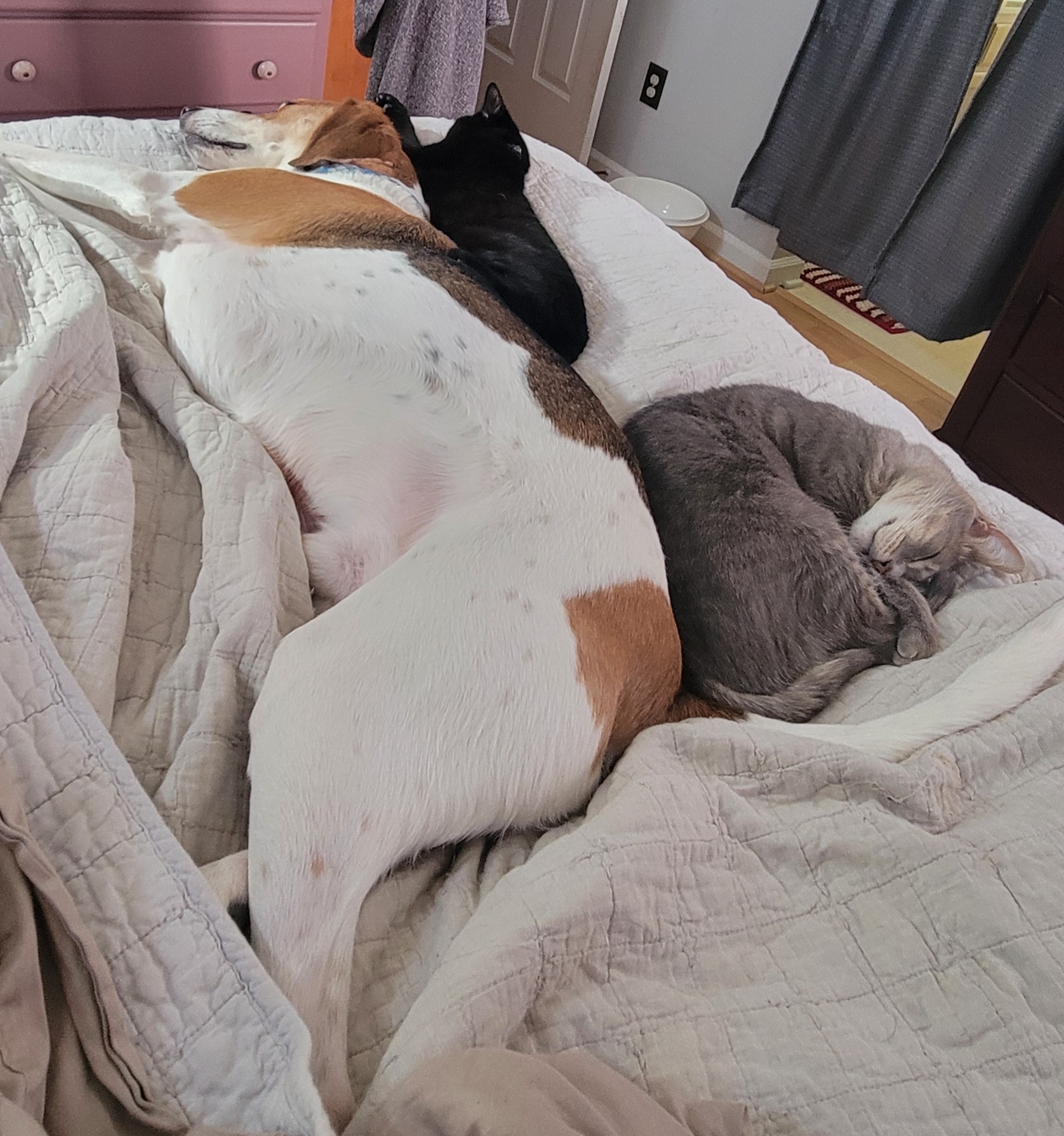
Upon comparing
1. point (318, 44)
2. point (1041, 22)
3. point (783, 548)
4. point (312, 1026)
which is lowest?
point (312, 1026)

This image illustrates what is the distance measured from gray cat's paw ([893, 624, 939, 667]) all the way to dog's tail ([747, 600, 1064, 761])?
11 centimetres

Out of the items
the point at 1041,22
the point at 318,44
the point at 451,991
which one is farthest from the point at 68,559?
the point at 1041,22

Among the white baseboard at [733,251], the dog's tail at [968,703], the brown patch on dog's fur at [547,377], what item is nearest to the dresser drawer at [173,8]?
the brown patch on dog's fur at [547,377]

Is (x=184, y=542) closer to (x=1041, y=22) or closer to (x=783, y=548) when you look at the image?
(x=783, y=548)

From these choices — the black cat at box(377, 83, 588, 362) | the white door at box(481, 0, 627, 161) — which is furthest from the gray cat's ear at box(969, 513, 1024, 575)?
the white door at box(481, 0, 627, 161)

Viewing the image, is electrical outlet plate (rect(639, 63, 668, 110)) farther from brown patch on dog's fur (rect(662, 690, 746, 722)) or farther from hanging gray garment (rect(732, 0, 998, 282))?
brown patch on dog's fur (rect(662, 690, 746, 722))

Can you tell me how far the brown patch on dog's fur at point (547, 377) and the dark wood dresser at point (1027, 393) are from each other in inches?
87.1

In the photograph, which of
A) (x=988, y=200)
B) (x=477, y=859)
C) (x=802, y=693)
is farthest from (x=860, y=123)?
(x=477, y=859)

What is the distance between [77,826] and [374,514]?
65 cm

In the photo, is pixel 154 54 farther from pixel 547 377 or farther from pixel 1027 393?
pixel 1027 393

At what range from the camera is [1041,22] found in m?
3.17

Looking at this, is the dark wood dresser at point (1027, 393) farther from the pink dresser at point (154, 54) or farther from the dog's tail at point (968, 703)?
the pink dresser at point (154, 54)

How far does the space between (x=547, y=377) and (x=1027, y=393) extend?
2392 millimetres

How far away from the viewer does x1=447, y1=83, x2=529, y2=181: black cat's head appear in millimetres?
2320
